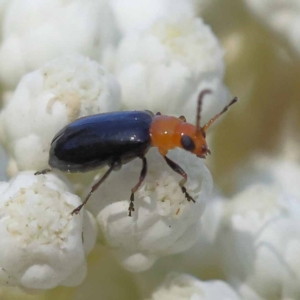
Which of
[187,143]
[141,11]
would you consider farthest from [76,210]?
[141,11]

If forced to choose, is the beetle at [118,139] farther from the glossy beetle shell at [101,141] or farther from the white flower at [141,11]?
the white flower at [141,11]

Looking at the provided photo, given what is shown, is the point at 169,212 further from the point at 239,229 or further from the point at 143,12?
the point at 143,12

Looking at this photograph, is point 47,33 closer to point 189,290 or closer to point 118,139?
point 118,139

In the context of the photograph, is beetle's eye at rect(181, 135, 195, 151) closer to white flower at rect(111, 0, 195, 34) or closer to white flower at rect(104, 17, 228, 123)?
white flower at rect(104, 17, 228, 123)

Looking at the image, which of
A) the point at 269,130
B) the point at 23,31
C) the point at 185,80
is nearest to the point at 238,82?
the point at 269,130

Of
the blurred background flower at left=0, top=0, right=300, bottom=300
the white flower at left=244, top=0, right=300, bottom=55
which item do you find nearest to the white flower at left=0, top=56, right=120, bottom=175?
the blurred background flower at left=0, top=0, right=300, bottom=300

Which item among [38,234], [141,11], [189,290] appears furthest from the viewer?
[141,11]

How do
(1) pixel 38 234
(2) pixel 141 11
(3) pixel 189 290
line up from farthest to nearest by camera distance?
(2) pixel 141 11
(3) pixel 189 290
(1) pixel 38 234

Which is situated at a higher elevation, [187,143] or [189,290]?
[187,143]
